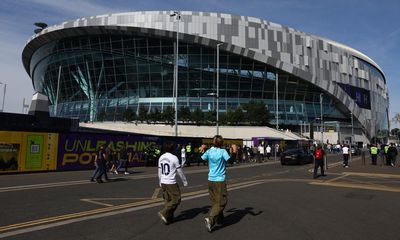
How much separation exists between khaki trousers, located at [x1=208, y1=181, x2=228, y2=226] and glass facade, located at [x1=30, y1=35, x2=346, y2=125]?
64426 millimetres

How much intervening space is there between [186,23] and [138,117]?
18757mm

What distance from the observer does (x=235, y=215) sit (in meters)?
8.41

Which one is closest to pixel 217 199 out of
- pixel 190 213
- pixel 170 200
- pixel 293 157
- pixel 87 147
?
pixel 170 200

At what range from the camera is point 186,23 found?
2721 inches

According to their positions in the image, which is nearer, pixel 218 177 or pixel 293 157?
pixel 218 177

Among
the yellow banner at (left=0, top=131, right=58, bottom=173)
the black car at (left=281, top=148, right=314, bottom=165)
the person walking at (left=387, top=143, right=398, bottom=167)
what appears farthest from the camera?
the black car at (left=281, top=148, right=314, bottom=165)

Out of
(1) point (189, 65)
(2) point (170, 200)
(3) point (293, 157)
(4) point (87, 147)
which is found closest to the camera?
(2) point (170, 200)

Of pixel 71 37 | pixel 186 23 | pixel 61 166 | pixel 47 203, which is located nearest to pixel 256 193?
pixel 47 203

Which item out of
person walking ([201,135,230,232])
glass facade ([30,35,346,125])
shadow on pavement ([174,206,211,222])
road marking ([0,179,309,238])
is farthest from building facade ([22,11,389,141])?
person walking ([201,135,230,232])

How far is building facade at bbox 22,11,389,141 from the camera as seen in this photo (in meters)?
70.0

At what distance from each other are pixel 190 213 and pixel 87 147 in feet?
52.9

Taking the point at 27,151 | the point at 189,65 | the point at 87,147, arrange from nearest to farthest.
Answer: the point at 27,151 → the point at 87,147 → the point at 189,65

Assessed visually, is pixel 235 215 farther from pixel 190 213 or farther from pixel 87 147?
pixel 87 147

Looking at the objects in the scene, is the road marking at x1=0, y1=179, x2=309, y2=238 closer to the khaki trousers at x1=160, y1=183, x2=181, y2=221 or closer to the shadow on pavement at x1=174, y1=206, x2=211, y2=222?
the shadow on pavement at x1=174, y1=206, x2=211, y2=222
